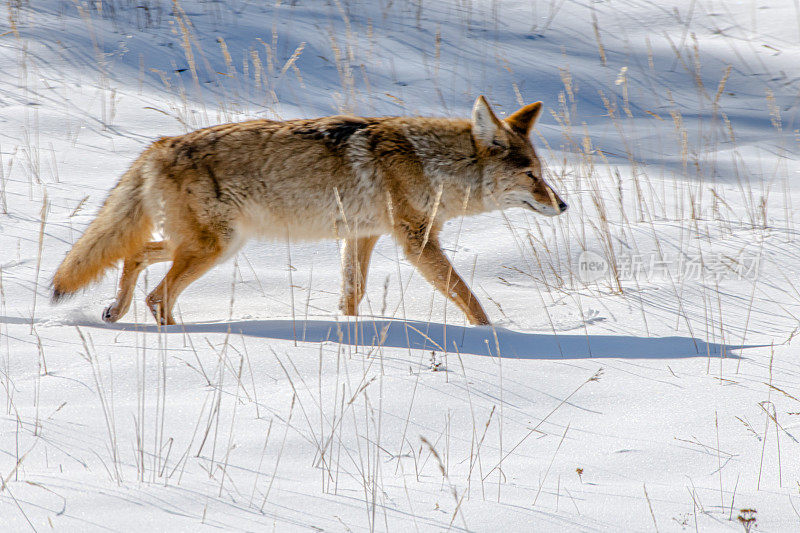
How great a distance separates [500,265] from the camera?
590 cm

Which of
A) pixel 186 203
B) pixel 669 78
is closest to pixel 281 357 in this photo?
pixel 186 203

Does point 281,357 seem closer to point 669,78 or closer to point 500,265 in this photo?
point 500,265

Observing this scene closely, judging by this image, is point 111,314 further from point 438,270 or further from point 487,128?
point 487,128

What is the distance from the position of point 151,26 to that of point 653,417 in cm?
1028

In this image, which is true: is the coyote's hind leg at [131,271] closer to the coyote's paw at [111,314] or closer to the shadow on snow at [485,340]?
the coyote's paw at [111,314]

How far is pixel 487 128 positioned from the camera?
17.1 ft

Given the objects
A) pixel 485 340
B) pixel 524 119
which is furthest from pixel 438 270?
pixel 524 119

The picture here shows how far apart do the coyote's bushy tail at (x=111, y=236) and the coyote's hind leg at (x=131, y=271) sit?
0.10 m

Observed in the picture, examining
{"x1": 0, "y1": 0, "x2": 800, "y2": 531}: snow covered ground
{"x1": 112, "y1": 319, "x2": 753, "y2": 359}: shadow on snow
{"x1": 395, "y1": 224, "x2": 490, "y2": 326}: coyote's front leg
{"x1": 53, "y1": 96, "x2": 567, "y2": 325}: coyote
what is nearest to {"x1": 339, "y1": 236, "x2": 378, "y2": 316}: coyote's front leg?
{"x1": 53, "y1": 96, "x2": 567, "y2": 325}: coyote

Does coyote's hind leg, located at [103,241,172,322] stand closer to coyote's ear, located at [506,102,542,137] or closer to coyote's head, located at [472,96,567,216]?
coyote's head, located at [472,96,567,216]

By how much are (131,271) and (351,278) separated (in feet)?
4.95

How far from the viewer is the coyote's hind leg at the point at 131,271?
15.5ft

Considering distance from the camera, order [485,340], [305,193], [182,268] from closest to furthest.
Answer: [485,340], [182,268], [305,193]

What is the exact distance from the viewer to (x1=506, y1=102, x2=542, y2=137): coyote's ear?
17.8 ft
